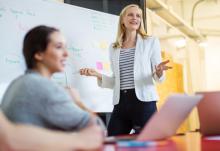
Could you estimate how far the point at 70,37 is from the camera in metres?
3.01

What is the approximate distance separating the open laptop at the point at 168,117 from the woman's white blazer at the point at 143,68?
1460 mm

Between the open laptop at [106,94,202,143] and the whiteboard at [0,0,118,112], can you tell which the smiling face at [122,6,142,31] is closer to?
the whiteboard at [0,0,118,112]

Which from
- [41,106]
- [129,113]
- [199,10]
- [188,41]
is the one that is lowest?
[129,113]

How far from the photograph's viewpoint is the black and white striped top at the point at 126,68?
2.43m

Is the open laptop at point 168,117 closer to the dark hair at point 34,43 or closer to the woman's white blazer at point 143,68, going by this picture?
the dark hair at point 34,43

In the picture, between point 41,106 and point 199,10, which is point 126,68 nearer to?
point 41,106

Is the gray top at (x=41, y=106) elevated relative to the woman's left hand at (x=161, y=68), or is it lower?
lower

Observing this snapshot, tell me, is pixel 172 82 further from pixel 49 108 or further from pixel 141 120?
pixel 49 108

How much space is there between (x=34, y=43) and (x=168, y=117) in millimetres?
351

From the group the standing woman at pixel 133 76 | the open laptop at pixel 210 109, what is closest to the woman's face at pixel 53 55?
the open laptop at pixel 210 109

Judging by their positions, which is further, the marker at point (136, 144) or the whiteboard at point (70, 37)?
the whiteboard at point (70, 37)

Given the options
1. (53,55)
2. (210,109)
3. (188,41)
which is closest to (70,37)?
(210,109)

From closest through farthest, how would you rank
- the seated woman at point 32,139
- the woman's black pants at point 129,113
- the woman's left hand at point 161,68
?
Result: 1. the seated woman at point 32,139
2. the woman's left hand at point 161,68
3. the woman's black pants at point 129,113

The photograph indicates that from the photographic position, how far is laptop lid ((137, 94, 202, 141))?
80 cm
